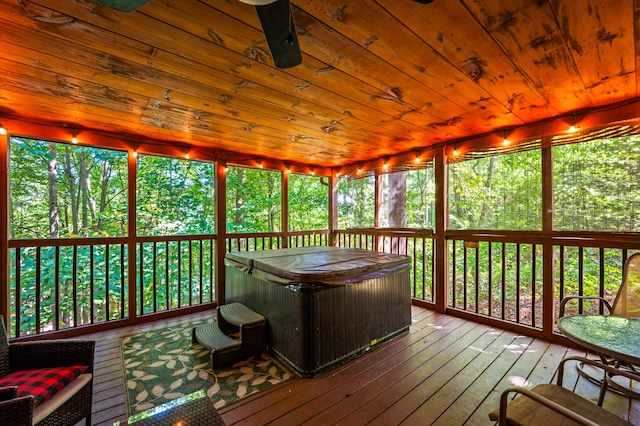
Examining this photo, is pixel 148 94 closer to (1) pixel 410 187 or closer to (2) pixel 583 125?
(2) pixel 583 125

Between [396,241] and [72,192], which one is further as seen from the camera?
[72,192]

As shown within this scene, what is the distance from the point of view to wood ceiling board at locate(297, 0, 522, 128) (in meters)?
1.34

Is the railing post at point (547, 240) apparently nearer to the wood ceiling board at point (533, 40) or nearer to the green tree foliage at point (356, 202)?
the wood ceiling board at point (533, 40)

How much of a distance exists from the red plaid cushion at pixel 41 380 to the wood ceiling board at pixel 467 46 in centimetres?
267

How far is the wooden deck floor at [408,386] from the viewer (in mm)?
1778

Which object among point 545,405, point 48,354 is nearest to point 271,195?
point 48,354

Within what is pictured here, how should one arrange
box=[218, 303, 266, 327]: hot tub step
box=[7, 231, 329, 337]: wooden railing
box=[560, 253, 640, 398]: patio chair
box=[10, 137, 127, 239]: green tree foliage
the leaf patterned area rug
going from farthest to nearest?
box=[10, 137, 127, 239]: green tree foliage
box=[7, 231, 329, 337]: wooden railing
box=[218, 303, 266, 327]: hot tub step
box=[560, 253, 640, 398]: patio chair
the leaf patterned area rug

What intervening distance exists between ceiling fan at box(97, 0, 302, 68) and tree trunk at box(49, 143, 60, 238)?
5.88 m

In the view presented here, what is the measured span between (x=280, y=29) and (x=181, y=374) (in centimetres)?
271

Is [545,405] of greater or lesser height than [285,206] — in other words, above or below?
below

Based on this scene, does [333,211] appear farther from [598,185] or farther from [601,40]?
[601,40]

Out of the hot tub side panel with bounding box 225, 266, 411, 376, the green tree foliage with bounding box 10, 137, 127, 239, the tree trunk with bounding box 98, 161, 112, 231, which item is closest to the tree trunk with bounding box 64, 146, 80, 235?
the green tree foliage with bounding box 10, 137, 127, 239

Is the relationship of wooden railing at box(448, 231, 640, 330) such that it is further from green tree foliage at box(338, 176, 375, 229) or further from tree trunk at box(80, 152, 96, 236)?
tree trunk at box(80, 152, 96, 236)

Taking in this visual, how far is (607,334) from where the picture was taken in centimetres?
156
